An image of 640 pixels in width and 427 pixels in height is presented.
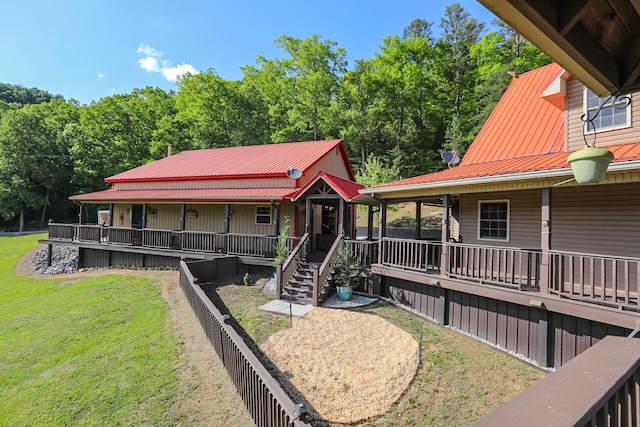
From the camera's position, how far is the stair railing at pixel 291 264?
995 cm

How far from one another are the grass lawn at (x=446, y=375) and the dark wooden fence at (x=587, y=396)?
11.4ft

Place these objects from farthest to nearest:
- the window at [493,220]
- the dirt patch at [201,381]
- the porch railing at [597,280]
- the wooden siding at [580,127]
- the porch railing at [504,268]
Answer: the window at [493,220], the wooden siding at [580,127], the porch railing at [504,268], the porch railing at [597,280], the dirt patch at [201,381]

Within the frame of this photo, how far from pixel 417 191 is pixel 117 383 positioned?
8.24 metres

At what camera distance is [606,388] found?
4.32ft

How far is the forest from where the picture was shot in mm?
27859

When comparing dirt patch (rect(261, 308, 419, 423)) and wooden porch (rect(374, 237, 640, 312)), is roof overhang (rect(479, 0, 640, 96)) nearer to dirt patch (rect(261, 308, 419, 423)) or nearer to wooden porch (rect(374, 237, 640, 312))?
wooden porch (rect(374, 237, 640, 312))

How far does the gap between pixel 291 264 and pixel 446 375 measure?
19.7ft

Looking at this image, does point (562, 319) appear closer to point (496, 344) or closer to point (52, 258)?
point (496, 344)

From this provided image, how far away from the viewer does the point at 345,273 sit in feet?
32.8

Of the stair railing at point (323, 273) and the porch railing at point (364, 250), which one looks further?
the porch railing at point (364, 250)

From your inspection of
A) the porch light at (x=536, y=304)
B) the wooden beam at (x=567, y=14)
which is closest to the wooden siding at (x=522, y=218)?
the porch light at (x=536, y=304)

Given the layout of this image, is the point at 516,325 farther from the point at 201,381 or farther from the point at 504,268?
the point at 201,381

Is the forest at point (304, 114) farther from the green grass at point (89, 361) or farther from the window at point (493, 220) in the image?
the green grass at point (89, 361)

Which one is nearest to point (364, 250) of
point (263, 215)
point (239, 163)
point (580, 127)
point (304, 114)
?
point (263, 215)
